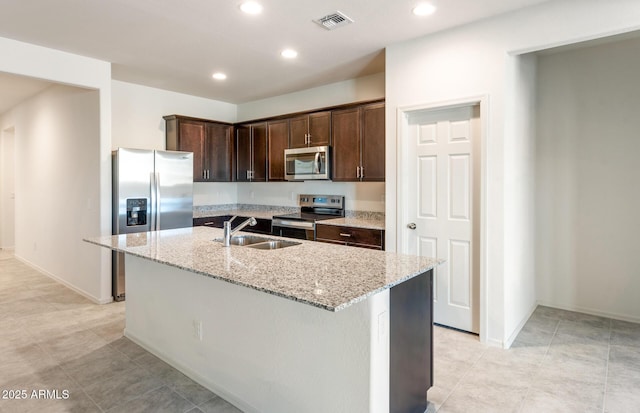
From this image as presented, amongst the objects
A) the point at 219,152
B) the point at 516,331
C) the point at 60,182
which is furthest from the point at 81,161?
the point at 516,331

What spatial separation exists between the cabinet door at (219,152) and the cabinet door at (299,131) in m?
1.19

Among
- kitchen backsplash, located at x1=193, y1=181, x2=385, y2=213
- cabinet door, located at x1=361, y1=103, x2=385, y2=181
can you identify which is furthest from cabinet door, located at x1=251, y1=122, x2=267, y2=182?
cabinet door, located at x1=361, y1=103, x2=385, y2=181

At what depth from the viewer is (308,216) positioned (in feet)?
15.8

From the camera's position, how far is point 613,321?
11.7ft

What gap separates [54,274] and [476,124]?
5.62 meters

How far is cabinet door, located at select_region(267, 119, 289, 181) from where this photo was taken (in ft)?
16.7

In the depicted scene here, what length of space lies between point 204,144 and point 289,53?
2.16 m

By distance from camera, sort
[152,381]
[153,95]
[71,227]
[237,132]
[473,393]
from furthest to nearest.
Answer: [237,132], [153,95], [71,227], [152,381], [473,393]

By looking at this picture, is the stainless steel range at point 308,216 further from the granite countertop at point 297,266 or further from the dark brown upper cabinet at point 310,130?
the granite countertop at point 297,266

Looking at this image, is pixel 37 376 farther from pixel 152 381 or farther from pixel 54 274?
pixel 54 274

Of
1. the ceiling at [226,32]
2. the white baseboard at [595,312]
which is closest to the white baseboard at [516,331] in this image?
the white baseboard at [595,312]

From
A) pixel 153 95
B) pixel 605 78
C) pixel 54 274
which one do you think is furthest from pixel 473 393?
pixel 54 274

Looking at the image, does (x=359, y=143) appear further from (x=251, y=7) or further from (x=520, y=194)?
(x=251, y=7)

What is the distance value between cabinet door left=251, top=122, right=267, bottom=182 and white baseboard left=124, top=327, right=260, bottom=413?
285 cm
